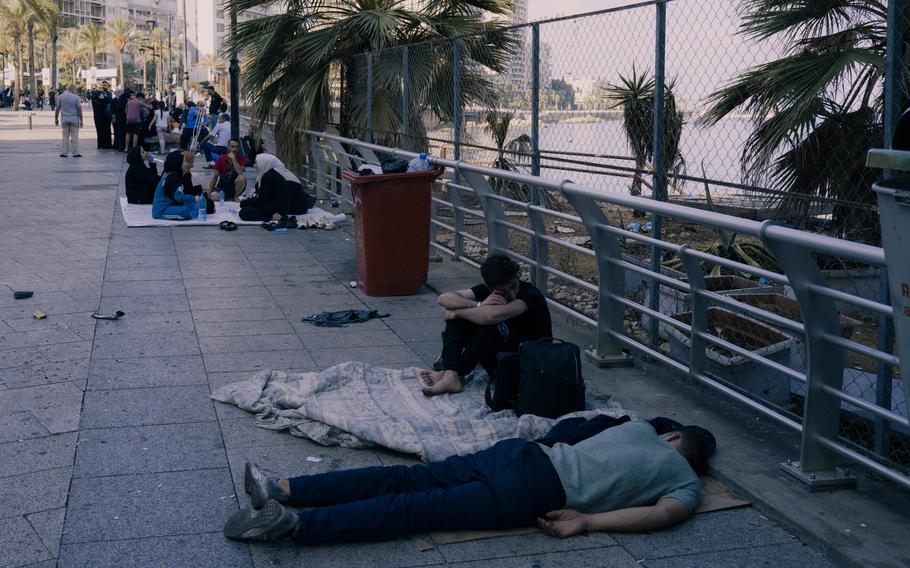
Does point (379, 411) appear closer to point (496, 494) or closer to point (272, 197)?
point (496, 494)

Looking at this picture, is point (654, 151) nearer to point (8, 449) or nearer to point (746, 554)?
point (746, 554)

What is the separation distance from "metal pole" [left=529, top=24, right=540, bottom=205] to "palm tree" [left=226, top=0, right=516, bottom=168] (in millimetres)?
4485

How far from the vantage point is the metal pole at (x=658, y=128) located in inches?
240

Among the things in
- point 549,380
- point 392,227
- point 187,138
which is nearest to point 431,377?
point 549,380

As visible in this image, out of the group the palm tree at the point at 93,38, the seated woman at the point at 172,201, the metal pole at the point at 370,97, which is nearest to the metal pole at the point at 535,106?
the metal pole at the point at 370,97

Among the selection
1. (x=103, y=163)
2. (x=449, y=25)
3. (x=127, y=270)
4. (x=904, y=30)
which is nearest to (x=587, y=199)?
(x=904, y=30)

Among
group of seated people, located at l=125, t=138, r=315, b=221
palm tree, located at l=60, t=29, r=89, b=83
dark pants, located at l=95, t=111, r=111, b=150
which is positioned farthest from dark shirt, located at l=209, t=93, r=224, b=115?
palm tree, located at l=60, t=29, r=89, b=83

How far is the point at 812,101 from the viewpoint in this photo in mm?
5809

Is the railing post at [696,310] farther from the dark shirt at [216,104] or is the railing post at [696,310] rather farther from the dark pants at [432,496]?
the dark shirt at [216,104]

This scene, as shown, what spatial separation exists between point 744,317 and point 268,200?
28.8ft

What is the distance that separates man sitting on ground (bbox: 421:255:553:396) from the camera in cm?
576

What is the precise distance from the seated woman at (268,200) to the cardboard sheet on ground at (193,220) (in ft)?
0.50

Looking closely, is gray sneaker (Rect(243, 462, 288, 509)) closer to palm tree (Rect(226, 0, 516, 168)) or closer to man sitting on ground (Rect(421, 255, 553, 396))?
man sitting on ground (Rect(421, 255, 553, 396))

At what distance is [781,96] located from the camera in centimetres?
596
